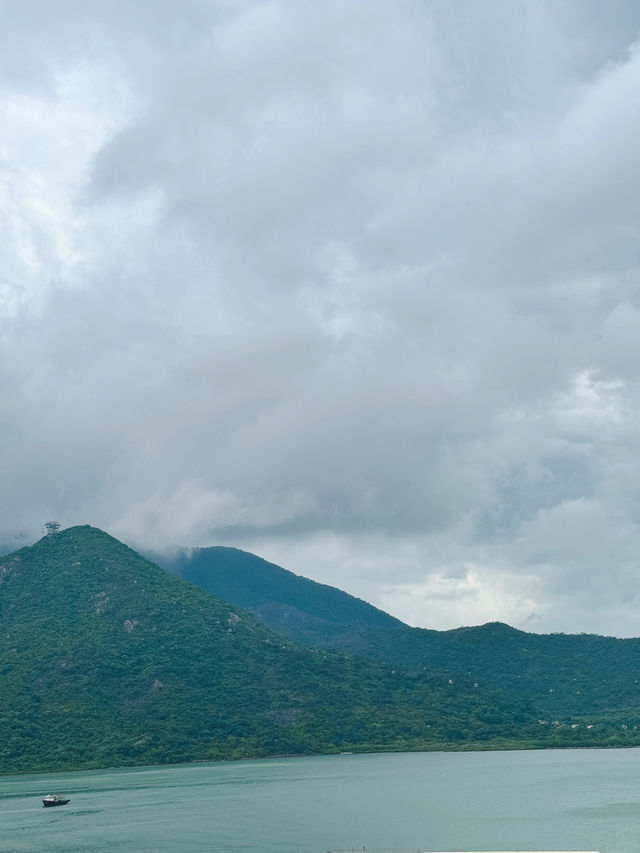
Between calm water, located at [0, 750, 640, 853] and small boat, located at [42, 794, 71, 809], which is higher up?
small boat, located at [42, 794, 71, 809]

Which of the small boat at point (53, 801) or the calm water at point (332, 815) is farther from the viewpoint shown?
the small boat at point (53, 801)

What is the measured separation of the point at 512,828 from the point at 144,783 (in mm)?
92842

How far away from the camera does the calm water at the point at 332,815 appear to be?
122506mm

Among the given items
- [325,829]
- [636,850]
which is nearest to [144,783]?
[325,829]

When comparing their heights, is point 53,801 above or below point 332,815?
above

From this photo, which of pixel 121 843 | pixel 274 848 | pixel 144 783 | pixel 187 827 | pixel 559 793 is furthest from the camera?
pixel 144 783

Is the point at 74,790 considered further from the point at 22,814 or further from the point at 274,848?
the point at 274,848

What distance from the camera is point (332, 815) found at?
145375mm

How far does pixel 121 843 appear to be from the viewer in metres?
127

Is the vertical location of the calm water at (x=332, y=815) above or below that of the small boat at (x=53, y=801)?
below

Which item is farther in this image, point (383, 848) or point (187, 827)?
point (187, 827)

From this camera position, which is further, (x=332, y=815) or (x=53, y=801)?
(x=53, y=801)

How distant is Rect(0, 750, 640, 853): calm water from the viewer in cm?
12251

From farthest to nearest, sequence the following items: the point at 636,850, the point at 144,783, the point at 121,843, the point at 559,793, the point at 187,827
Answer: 1. the point at 144,783
2. the point at 559,793
3. the point at 187,827
4. the point at 121,843
5. the point at 636,850
